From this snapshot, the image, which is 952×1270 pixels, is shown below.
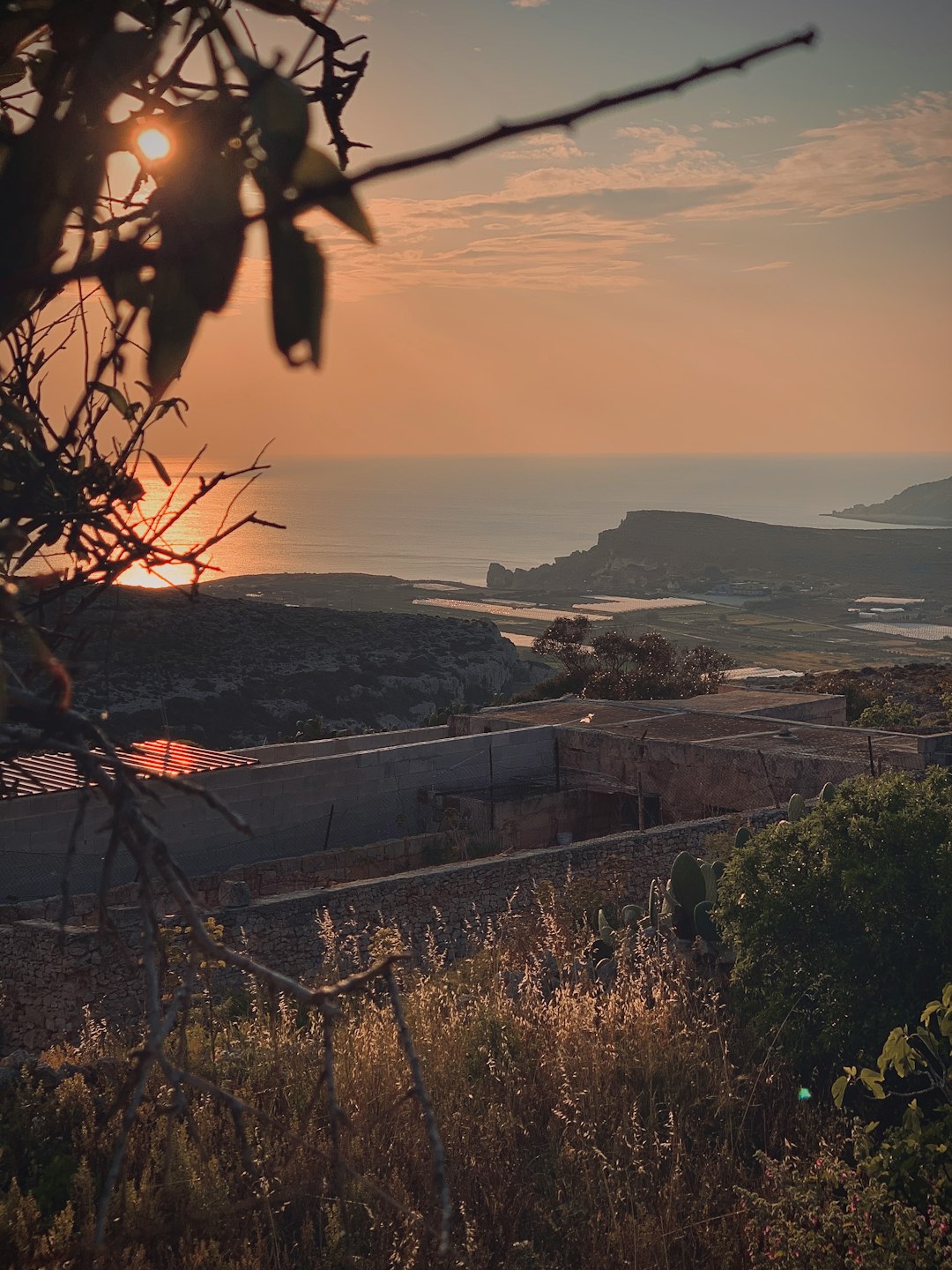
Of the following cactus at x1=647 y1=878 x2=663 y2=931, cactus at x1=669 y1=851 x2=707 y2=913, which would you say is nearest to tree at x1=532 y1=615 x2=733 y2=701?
cactus at x1=647 y1=878 x2=663 y2=931

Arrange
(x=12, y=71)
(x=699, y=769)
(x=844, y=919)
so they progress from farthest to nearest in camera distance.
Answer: (x=699, y=769) < (x=844, y=919) < (x=12, y=71)

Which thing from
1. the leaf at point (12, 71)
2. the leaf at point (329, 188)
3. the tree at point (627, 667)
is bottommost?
the tree at point (627, 667)

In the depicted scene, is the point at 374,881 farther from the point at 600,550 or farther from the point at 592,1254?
the point at 600,550

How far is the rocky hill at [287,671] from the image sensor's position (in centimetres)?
4319

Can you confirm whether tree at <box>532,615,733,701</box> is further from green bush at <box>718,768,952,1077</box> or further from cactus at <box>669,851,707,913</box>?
green bush at <box>718,768,952,1077</box>

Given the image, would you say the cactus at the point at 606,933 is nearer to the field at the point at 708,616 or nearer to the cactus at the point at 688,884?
the cactus at the point at 688,884

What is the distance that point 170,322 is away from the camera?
1.53 meters

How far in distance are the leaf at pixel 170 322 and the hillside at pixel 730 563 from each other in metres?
170

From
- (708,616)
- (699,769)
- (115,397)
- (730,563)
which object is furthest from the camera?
(730,563)

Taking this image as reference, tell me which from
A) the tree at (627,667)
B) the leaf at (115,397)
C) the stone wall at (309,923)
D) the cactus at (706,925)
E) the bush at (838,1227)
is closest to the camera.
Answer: the leaf at (115,397)

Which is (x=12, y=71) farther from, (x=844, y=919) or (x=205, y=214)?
(x=844, y=919)

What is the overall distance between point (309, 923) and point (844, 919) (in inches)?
226

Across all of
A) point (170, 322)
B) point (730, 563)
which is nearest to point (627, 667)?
point (170, 322)

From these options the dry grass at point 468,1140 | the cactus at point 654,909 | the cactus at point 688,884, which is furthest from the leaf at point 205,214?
the cactus at point 688,884
